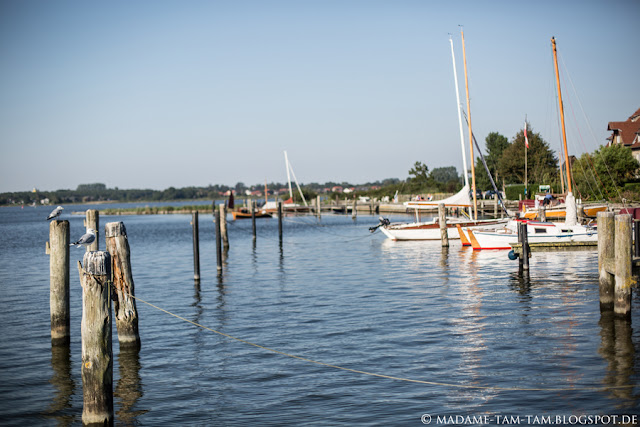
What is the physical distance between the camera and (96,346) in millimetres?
9672

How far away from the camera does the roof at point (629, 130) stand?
7278cm

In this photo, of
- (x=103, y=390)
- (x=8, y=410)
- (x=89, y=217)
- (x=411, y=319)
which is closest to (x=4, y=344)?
(x=89, y=217)

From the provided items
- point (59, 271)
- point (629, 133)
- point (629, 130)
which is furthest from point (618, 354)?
point (629, 130)

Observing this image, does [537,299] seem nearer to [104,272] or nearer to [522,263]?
[522,263]

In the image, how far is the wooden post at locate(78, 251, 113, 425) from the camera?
963 cm

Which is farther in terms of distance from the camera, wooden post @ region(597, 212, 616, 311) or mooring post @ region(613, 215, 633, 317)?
wooden post @ region(597, 212, 616, 311)

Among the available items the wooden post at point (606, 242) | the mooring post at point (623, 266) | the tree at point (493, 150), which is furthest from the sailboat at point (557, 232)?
the tree at point (493, 150)

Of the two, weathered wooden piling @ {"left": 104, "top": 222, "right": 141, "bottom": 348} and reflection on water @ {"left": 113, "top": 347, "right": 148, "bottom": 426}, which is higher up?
weathered wooden piling @ {"left": 104, "top": 222, "right": 141, "bottom": 348}

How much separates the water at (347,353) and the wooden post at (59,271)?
0.90 metres

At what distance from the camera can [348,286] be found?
2577cm

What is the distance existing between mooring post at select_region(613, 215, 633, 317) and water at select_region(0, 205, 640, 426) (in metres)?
0.51

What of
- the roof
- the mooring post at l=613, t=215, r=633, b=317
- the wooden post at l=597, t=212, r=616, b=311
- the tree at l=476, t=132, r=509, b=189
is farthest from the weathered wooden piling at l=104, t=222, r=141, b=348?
the tree at l=476, t=132, r=509, b=189

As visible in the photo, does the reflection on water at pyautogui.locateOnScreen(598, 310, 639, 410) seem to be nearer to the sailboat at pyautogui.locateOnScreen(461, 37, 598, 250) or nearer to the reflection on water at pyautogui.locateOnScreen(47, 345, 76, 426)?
the reflection on water at pyautogui.locateOnScreen(47, 345, 76, 426)

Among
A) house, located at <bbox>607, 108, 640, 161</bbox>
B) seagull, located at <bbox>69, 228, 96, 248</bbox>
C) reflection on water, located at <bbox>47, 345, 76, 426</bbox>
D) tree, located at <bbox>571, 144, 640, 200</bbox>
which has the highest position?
house, located at <bbox>607, 108, 640, 161</bbox>
